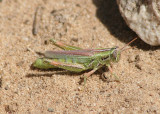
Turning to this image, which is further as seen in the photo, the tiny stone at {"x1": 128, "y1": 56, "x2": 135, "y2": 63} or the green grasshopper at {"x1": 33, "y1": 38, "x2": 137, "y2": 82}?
the tiny stone at {"x1": 128, "y1": 56, "x2": 135, "y2": 63}

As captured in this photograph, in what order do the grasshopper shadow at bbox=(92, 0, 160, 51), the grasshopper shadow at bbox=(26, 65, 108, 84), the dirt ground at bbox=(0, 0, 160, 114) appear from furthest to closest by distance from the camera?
the grasshopper shadow at bbox=(92, 0, 160, 51) < the grasshopper shadow at bbox=(26, 65, 108, 84) < the dirt ground at bbox=(0, 0, 160, 114)

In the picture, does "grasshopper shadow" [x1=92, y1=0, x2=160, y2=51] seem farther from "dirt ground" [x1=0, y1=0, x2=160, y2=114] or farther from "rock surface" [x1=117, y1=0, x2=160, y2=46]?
"rock surface" [x1=117, y1=0, x2=160, y2=46]

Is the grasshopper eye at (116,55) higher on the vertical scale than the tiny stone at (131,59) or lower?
higher

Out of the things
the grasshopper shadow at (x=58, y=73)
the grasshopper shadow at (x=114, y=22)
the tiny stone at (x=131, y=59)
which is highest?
the grasshopper shadow at (x=114, y=22)

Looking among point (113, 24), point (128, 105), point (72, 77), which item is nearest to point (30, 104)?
point (72, 77)

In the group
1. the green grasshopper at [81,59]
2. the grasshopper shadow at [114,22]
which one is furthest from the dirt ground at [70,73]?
the green grasshopper at [81,59]

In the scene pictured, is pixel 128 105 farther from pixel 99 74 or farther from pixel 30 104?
pixel 30 104

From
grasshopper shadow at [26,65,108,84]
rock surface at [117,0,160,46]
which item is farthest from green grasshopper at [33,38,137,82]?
rock surface at [117,0,160,46]

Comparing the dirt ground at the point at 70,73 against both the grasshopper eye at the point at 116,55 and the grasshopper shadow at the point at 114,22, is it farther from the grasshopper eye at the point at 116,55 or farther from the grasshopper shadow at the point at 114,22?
the grasshopper eye at the point at 116,55
